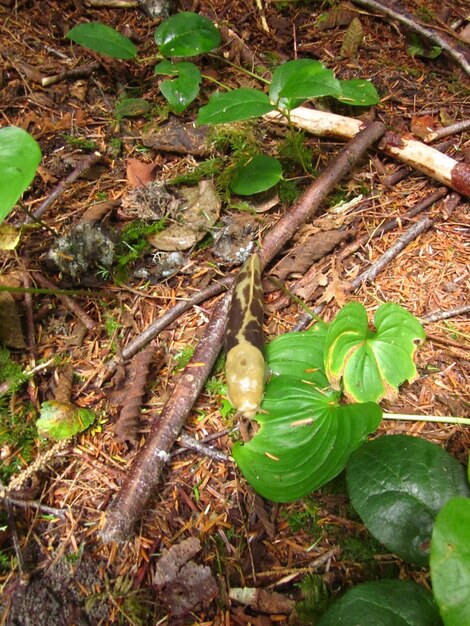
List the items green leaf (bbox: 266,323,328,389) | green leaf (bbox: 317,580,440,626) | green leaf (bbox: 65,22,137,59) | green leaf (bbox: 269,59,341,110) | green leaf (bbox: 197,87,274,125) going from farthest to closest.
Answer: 1. green leaf (bbox: 65,22,137,59)
2. green leaf (bbox: 197,87,274,125)
3. green leaf (bbox: 269,59,341,110)
4. green leaf (bbox: 266,323,328,389)
5. green leaf (bbox: 317,580,440,626)

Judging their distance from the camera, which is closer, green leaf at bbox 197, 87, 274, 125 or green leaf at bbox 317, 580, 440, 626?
green leaf at bbox 317, 580, 440, 626

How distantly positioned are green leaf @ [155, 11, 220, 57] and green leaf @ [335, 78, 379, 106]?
107cm

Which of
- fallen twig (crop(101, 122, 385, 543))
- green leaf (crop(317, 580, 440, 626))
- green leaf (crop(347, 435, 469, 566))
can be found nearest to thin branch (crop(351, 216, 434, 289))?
fallen twig (crop(101, 122, 385, 543))

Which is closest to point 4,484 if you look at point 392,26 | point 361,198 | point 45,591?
point 45,591

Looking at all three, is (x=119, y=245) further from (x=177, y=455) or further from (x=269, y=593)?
(x=269, y=593)

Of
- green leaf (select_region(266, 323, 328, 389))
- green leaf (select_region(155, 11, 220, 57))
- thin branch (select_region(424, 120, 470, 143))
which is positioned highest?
green leaf (select_region(155, 11, 220, 57))

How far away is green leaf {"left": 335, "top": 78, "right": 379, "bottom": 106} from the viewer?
3156 millimetres

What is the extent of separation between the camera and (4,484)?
7.50 feet

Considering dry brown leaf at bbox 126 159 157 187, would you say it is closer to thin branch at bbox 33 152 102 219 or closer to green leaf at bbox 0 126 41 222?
thin branch at bbox 33 152 102 219

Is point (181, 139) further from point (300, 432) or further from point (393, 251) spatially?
point (300, 432)

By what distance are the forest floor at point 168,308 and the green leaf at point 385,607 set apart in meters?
0.21

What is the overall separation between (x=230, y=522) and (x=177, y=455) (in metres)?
0.45

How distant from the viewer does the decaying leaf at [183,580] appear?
199 centimetres

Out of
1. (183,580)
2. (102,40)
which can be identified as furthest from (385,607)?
(102,40)
